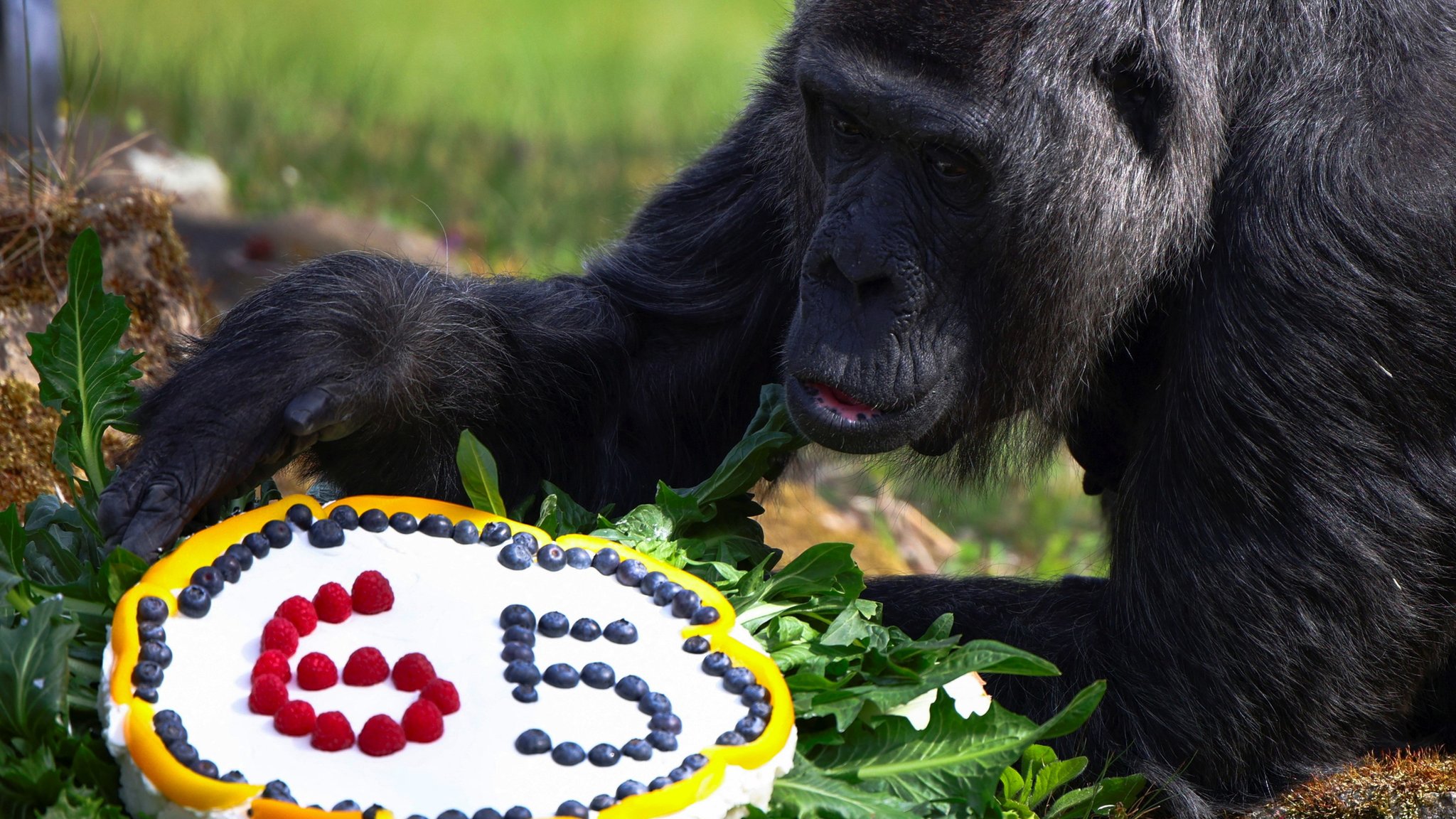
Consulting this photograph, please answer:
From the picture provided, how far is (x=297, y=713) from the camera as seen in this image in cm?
232

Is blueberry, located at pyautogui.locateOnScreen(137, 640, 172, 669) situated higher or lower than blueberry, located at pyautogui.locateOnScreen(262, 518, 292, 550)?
lower

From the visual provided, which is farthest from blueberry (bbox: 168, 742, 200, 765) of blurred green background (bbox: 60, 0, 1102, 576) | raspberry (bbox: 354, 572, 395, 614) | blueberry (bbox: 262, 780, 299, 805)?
blurred green background (bbox: 60, 0, 1102, 576)

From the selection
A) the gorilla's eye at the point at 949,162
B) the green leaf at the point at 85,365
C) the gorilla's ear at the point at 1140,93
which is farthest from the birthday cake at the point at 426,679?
the gorilla's ear at the point at 1140,93

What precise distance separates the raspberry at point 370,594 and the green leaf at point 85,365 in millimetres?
823

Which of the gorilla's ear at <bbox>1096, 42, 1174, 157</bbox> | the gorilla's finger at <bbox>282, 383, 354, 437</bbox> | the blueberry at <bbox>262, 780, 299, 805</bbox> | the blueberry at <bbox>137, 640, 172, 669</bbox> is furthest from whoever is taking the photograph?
the gorilla's ear at <bbox>1096, 42, 1174, 157</bbox>

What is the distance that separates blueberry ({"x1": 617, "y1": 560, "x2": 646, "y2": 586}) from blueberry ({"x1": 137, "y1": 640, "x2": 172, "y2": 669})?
80cm

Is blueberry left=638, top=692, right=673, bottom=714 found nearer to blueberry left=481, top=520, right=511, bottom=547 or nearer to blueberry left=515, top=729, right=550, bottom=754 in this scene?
blueberry left=515, top=729, right=550, bottom=754

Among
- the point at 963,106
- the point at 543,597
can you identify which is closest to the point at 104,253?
the point at 543,597

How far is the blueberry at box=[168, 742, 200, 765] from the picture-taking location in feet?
7.25

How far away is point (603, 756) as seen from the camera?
7.68ft

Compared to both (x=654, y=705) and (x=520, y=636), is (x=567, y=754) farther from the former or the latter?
(x=520, y=636)

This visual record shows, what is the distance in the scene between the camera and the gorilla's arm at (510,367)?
3.01 metres

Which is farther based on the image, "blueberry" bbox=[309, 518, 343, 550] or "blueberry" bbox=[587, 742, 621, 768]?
"blueberry" bbox=[309, 518, 343, 550]

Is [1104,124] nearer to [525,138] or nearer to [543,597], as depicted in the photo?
[543,597]
